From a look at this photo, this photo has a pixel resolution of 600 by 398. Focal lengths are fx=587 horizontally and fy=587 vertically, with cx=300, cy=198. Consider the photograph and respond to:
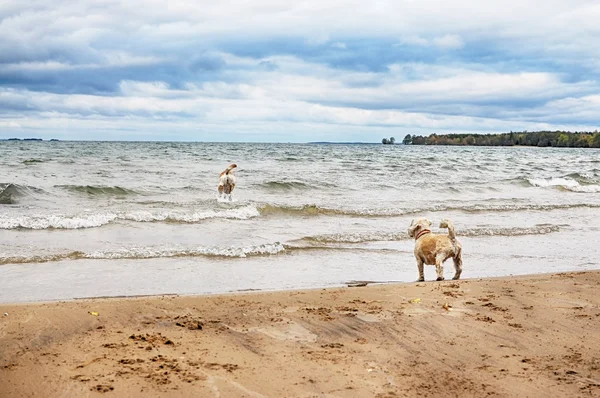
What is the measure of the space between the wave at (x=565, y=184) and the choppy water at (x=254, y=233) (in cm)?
148

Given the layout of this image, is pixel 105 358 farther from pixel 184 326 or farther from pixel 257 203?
pixel 257 203

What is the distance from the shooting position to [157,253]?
9703 mm

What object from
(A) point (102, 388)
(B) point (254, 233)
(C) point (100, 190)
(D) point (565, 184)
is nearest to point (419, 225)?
(B) point (254, 233)

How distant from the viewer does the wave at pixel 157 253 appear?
9094mm

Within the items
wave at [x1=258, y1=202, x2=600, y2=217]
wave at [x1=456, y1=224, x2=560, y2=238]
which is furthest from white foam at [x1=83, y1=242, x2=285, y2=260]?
wave at [x1=258, y1=202, x2=600, y2=217]

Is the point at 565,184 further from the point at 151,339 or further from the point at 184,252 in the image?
the point at 151,339

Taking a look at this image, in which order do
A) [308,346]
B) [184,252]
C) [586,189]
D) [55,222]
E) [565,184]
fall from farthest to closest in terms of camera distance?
[565,184] < [586,189] < [55,222] < [184,252] < [308,346]

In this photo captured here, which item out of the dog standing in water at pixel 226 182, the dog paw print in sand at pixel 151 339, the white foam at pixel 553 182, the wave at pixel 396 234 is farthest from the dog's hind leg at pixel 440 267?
the white foam at pixel 553 182

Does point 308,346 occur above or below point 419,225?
below

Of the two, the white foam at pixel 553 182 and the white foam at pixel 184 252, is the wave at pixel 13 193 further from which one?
the white foam at pixel 553 182

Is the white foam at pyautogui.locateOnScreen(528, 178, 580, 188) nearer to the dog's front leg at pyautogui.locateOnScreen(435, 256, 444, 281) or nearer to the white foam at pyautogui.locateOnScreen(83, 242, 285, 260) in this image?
the white foam at pyautogui.locateOnScreen(83, 242, 285, 260)

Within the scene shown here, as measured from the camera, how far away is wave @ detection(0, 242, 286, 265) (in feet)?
A: 29.8

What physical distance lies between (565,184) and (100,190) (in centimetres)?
2053

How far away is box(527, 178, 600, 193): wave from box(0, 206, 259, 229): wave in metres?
16.8
